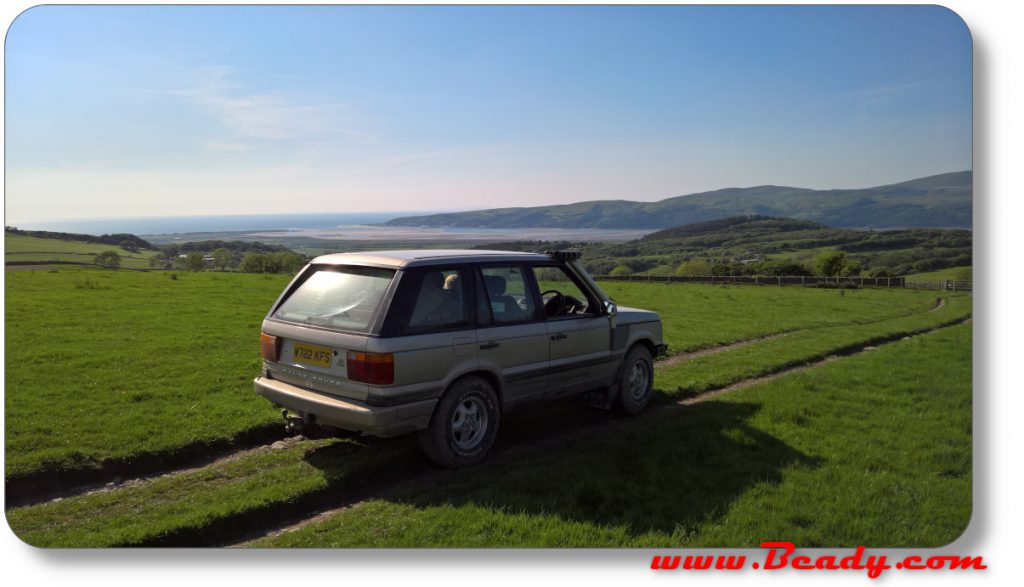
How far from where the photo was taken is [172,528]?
15.6 feet

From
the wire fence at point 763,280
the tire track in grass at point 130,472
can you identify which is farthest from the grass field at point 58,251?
the wire fence at point 763,280

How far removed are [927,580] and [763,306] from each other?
69.5ft

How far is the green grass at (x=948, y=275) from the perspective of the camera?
7055 millimetres

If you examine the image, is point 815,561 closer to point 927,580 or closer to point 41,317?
point 927,580

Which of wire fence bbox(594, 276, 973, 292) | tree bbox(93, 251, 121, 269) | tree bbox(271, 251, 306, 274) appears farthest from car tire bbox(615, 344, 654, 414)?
wire fence bbox(594, 276, 973, 292)

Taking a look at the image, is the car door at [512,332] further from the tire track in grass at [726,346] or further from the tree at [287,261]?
the tire track in grass at [726,346]

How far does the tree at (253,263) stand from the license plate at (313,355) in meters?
7.85

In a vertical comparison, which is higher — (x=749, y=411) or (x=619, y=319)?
(x=619, y=319)

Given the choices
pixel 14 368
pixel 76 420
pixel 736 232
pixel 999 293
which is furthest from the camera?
pixel 736 232

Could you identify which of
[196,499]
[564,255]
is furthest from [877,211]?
[196,499]

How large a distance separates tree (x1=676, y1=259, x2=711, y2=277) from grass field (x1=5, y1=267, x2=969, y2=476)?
11.3 metres

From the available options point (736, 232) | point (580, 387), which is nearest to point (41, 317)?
point (580, 387)

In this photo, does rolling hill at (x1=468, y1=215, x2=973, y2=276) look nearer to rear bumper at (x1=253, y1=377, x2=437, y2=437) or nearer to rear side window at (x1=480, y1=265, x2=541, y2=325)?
rear side window at (x1=480, y1=265, x2=541, y2=325)

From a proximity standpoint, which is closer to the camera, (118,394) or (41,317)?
(118,394)
